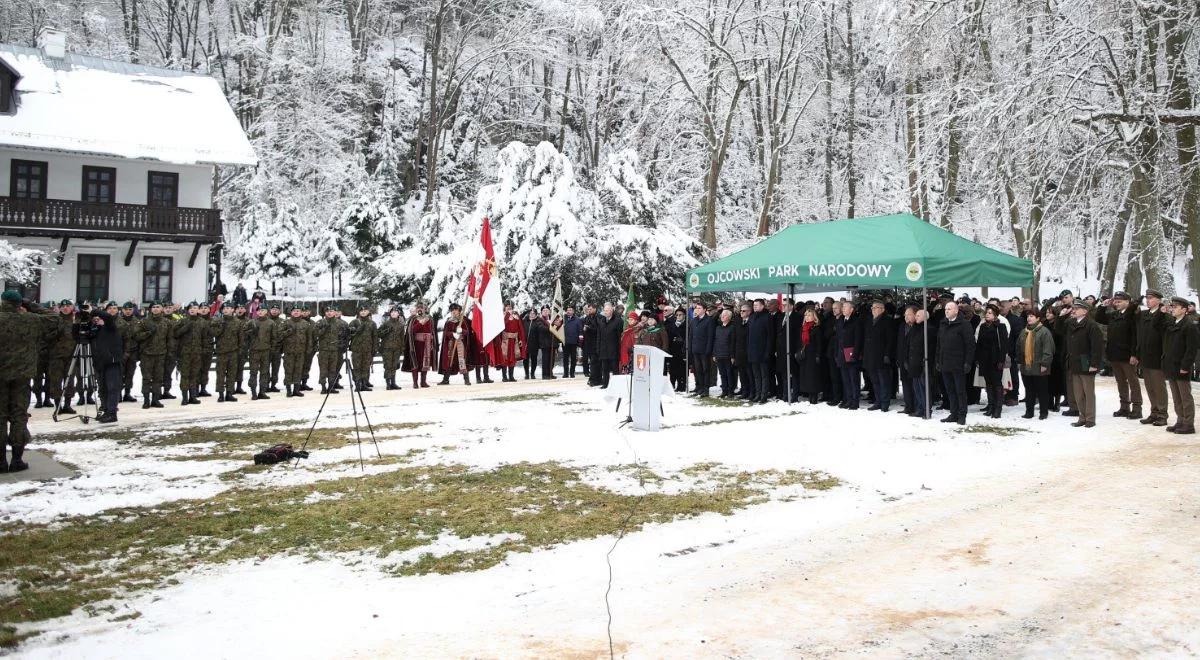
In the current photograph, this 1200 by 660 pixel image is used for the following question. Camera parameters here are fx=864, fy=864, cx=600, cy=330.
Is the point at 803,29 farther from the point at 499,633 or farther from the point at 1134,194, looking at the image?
the point at 499,633

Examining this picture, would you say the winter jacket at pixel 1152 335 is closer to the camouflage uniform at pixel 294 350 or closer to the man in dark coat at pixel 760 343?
the man in dark coat at pixel 760 343

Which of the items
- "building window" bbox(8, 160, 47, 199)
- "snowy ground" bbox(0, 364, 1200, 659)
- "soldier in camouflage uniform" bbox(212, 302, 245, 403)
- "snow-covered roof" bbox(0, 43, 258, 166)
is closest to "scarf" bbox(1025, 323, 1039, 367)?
"snowy ground" bbox(0, 364, 1200, 659)

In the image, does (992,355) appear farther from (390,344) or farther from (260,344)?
(260,344)

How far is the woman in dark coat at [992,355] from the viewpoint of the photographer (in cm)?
1263

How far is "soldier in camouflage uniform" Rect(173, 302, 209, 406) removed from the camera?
1503cm

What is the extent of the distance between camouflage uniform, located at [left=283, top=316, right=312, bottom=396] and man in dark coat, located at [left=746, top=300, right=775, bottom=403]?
8.53 m

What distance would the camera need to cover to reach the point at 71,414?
13531mm

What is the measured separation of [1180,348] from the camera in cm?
1091

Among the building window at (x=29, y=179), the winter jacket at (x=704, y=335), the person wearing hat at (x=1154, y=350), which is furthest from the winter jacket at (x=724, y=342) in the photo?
the building window at (x=29, y=179)

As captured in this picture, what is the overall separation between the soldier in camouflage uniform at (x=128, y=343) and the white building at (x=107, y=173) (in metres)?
15.9

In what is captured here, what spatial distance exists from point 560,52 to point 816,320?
2528 cm

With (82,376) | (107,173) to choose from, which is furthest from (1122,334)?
(107,173)

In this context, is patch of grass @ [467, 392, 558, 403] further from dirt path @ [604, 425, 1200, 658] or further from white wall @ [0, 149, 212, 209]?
white wall @ [0, 149, 212, 209]

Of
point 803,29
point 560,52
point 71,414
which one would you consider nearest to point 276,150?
point 560,52
